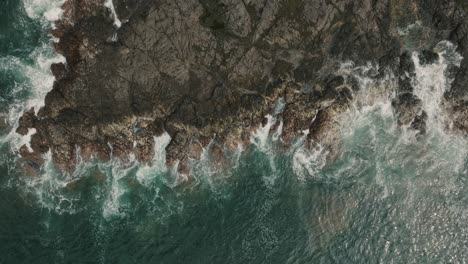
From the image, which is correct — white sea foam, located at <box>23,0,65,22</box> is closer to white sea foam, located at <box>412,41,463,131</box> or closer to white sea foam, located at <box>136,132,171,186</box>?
white sea foam, located at <box>136,132,171,186</box>

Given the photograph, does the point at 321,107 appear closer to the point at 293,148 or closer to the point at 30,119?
the point at 293,148

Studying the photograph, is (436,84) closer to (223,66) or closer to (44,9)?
(223,66)

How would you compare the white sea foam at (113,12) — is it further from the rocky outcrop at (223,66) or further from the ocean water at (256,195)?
the ocean water at (256,195)

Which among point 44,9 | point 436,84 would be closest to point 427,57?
point 436,84

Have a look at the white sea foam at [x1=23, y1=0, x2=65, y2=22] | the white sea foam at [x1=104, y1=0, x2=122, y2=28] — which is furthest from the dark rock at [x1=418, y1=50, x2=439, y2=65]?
the white sea foam at [x1=23, y1=0, x2=65, y2=22]

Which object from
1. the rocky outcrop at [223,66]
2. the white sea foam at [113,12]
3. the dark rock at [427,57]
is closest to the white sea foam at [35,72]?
the rocky outcrop at [223,66]

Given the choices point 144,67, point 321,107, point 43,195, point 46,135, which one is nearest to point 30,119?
point 46,135

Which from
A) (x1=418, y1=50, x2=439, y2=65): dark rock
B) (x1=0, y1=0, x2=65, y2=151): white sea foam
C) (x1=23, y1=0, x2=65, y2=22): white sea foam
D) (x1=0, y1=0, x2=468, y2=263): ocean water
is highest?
(x1=23, y1=0, x2=65, y2=22): white sea foam
